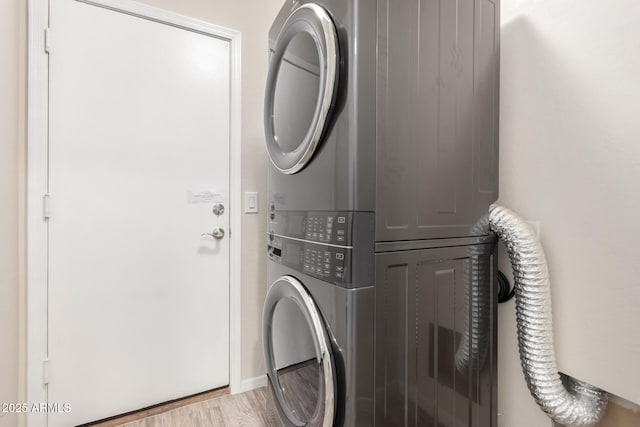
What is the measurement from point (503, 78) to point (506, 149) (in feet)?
0.91

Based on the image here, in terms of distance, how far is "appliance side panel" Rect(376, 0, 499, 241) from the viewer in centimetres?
83

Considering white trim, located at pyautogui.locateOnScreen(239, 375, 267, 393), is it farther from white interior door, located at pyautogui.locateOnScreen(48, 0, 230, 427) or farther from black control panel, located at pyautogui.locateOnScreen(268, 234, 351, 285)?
black control panel, located at pyautogui.locateOnScreen(268, 234, 351, 285)

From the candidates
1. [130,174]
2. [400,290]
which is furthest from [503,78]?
[130,174]

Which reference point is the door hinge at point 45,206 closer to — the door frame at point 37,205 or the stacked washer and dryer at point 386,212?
the door frame at point 37,205

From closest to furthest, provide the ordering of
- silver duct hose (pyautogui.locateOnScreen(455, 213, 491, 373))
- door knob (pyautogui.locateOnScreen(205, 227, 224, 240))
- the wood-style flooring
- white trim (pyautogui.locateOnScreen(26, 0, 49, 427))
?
silver duct hose (pyautogui.locateOnScreen(455, 213, 491, 373)) < white trim (pyautogui.locateOnScreen(26, 0, 49, 427)) < the wood-style flooring < door knob (pyautogui.locateOnScreen(205, 227, 224, 240))

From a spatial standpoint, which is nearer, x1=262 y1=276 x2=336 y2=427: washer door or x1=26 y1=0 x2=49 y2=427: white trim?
x1=262 y1=276 x2=336 y2=427: washer door

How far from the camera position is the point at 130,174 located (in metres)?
1.49

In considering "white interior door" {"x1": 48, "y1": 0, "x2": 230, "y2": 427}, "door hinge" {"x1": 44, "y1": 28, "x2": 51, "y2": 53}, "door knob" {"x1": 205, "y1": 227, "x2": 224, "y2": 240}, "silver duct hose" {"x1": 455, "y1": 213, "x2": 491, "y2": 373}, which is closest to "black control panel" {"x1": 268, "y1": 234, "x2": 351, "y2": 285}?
"silver duct hose" {"x1": 455, "y1": 213, "x2": 491, "y2": 373}

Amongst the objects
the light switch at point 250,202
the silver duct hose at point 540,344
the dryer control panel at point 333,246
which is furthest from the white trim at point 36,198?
the silver duct hose at point 540,344

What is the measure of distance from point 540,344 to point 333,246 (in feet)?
2.58

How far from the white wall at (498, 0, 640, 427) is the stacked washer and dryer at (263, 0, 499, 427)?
0.32ft

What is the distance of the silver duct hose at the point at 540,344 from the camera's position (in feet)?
3.16

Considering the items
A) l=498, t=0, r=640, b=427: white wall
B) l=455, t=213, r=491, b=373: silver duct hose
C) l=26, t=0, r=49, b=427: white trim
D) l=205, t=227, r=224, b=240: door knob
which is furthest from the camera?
l=205, t=227, r=224, b=240: door knob

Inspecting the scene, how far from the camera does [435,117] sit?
94 cm
